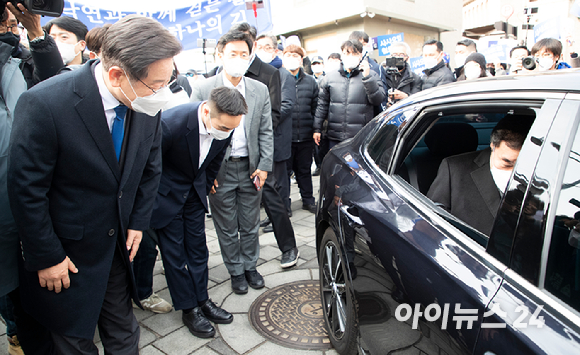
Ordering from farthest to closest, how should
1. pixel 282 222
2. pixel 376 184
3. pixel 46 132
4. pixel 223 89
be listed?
pixel 282 222 < pixel 223 89 < pixel 376 184 < pixel 46 132

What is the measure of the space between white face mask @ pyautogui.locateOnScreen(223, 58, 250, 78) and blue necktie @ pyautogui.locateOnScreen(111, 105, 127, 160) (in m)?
1.66

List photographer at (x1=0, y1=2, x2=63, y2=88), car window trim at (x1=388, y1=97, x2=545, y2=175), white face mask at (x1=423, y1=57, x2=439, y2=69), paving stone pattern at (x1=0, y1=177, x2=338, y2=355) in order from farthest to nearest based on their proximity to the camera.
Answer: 1. white face mask at (x1=423, y1=57, x2=439, y2=69)
2. paving stone pattern at (x1=0, y1=177, x2=338, y2=355)
3. photographer at (x1=0, y1=2, x2=63, y2=88)
4. car window trim at (x1=388, y1=97, x2=545, y2=175)

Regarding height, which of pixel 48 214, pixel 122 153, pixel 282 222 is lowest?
pixel 282 222

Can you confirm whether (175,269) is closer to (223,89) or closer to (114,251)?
(114,251)

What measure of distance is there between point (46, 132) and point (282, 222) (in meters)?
2.47

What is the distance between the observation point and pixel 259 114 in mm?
3416

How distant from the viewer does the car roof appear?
1.21 m

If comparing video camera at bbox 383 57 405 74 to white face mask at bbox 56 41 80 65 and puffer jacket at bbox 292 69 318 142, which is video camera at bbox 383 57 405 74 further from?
white face mask at bbox 56 41 80 65

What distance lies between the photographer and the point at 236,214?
341cm

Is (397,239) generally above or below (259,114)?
below

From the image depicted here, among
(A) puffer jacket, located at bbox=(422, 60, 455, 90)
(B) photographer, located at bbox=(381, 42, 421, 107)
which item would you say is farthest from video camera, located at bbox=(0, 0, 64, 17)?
(A) puffer jacket, located at bbox=(422, 60, 455, 90)

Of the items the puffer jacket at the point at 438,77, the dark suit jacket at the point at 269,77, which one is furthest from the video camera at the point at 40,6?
the puffer jacket at the point at 438,77

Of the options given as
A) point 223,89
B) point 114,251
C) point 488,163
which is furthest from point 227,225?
point 488,163

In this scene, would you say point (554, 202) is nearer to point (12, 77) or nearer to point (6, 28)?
point (12, 77)
